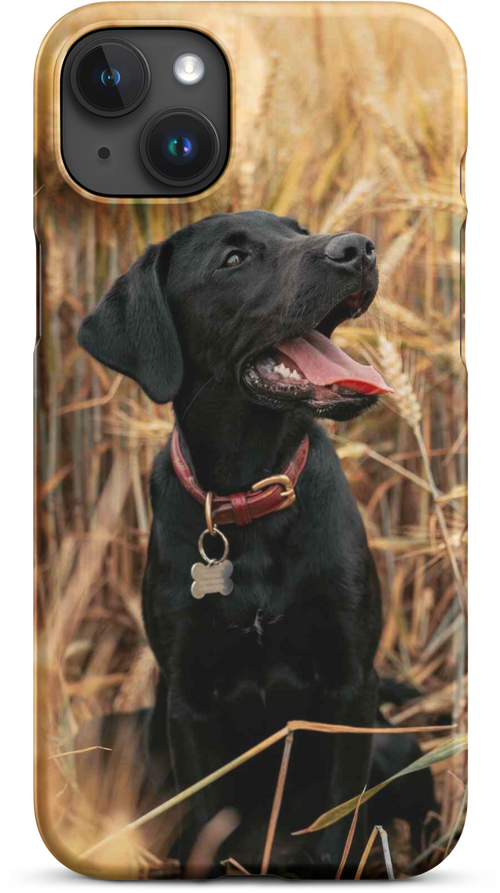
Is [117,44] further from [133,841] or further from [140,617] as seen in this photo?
[133,841]

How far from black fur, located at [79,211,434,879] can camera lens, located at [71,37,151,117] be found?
43 centimetres

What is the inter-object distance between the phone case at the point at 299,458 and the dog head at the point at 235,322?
0.11 ft

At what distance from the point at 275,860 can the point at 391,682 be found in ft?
2.14

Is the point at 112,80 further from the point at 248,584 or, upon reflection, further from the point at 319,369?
the point at 248,584

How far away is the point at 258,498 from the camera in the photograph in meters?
3.40

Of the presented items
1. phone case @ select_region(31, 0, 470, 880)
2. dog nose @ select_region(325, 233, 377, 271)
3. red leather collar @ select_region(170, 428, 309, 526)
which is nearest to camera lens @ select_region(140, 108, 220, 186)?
phone case @ select_region(31, 0, 470, 880)

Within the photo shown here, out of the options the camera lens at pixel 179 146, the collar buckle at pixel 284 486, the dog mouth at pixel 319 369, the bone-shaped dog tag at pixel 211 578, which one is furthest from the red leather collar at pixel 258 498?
the camera lens at pixel 179 146

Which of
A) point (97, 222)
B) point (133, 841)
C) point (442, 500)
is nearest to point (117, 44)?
point (97, 222)

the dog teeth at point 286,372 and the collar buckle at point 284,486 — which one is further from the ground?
the dog teeth at point 286,372

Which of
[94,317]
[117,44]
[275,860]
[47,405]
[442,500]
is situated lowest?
[275,860]

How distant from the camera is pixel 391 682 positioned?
3.45 metres

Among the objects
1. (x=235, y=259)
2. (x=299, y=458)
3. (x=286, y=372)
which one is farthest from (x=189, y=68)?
(x=299, y=458)

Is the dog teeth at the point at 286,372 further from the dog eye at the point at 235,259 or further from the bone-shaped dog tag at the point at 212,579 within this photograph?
the bone-shaped dog tag at the point at 212,579

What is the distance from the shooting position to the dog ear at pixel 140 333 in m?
3.35
